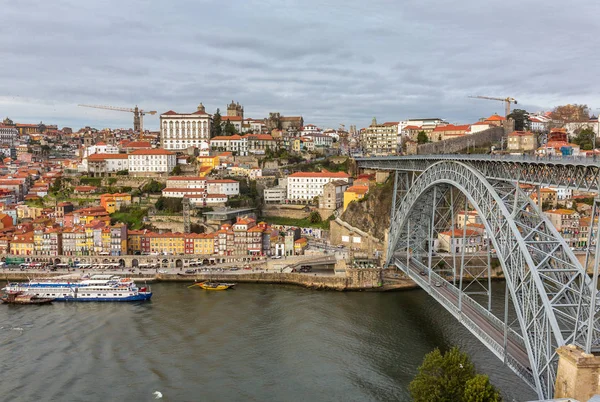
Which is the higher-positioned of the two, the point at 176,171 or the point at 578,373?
the point at 176,171

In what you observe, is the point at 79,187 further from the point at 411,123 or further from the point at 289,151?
the point at 411,123

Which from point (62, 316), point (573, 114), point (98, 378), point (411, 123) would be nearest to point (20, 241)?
point (62, 316)

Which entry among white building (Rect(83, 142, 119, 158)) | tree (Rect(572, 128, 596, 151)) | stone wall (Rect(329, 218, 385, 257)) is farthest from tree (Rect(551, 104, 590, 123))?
white building (Rect(83, 142, 119, 158))

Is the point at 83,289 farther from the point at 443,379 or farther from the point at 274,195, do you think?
the point at 443,379

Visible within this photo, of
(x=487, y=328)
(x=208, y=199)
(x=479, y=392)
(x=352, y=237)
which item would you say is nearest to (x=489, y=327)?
(x=487, y=328)

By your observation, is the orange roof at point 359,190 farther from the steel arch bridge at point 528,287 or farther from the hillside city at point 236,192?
the steel arch bridge at point 528,287

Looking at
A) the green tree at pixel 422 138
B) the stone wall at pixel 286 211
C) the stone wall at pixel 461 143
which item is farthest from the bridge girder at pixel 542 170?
the green tree at pixel 422 138

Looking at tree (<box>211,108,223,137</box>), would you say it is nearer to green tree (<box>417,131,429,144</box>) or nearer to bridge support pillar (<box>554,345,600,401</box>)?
green tree (<box>417,131,429,144</box>)
